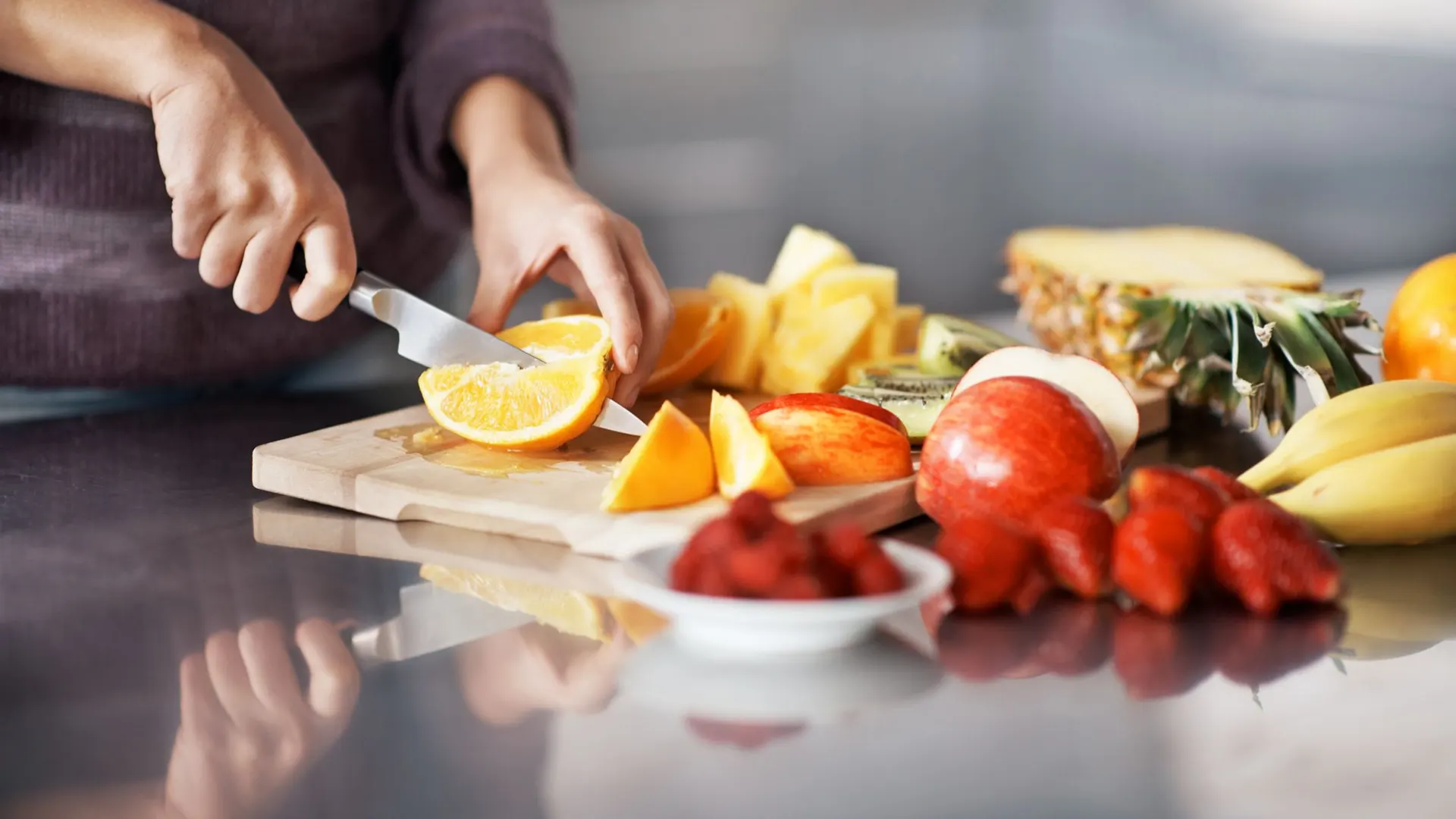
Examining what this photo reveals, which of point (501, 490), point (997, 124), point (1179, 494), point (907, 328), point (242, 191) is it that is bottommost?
point (997, 124)

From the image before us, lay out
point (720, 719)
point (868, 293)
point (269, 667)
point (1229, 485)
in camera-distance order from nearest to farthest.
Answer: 1. point (720, 719)
2. point (269, 667)
3. point (1229, 485)
4. point (868, 293)

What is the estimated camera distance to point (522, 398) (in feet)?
4.55

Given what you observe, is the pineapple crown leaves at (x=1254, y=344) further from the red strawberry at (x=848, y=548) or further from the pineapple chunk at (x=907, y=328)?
the red strawberry at (x=848, y=548)

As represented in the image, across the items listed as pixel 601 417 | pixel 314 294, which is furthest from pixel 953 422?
pixel 314 294

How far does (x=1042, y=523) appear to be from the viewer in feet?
3.28

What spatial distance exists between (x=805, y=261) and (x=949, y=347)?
267mm

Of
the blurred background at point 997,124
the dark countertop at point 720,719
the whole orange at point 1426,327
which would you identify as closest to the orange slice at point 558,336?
the dark countertop at point 720,719

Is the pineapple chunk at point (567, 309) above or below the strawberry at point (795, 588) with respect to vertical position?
below

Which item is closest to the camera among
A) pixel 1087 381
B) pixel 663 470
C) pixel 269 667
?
pixel 269 667

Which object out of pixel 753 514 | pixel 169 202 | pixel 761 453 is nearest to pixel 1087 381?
pixel 761 453

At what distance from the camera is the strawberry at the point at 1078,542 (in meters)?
0.98

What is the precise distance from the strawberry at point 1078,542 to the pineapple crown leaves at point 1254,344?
571mm

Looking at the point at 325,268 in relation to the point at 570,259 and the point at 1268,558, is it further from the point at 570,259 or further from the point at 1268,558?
the point at 1268,558

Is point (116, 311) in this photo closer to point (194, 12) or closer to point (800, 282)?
point (194, 12)
